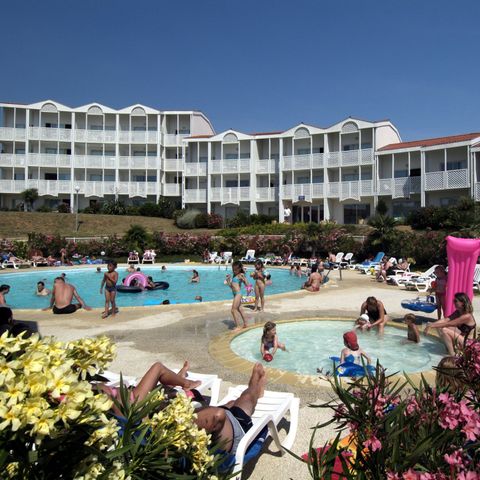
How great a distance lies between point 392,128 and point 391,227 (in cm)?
1740

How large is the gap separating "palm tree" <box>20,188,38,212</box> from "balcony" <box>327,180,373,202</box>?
1174 inches

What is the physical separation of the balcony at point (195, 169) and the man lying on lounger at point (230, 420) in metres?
40.2

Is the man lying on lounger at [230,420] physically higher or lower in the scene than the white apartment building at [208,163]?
lower

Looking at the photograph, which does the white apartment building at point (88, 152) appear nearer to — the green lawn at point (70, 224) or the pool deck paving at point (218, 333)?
the green lawn at point (70, 224)

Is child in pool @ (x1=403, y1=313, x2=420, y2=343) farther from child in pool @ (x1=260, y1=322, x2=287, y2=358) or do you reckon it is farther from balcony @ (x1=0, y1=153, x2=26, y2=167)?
balcony @ (x1=0, y1=153, x2=26, y2=167)

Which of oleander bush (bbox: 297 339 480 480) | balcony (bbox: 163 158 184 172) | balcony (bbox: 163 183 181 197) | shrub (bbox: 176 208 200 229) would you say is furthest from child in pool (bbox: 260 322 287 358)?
balcony (bbox: 163 158 184 172)

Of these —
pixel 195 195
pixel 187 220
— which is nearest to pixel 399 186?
pixel 187 220

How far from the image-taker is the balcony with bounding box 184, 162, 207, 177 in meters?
43.4

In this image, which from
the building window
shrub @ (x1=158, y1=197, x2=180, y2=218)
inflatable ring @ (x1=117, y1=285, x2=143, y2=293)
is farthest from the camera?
shrub @ (x1=158, y1=197, x2=180, y2=218)

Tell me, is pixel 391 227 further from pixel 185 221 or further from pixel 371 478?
pixel 371 478

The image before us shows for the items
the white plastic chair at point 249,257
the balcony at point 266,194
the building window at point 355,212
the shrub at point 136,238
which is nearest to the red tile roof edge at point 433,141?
the building window at point 355,212

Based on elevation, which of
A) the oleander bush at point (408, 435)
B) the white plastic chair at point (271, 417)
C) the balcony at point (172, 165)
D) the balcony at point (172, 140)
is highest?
the balcony at point (172, 140)

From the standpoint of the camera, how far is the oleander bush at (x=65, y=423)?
1440mm

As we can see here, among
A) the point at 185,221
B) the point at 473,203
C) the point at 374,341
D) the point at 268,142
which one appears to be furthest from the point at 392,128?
the point at 374,341
